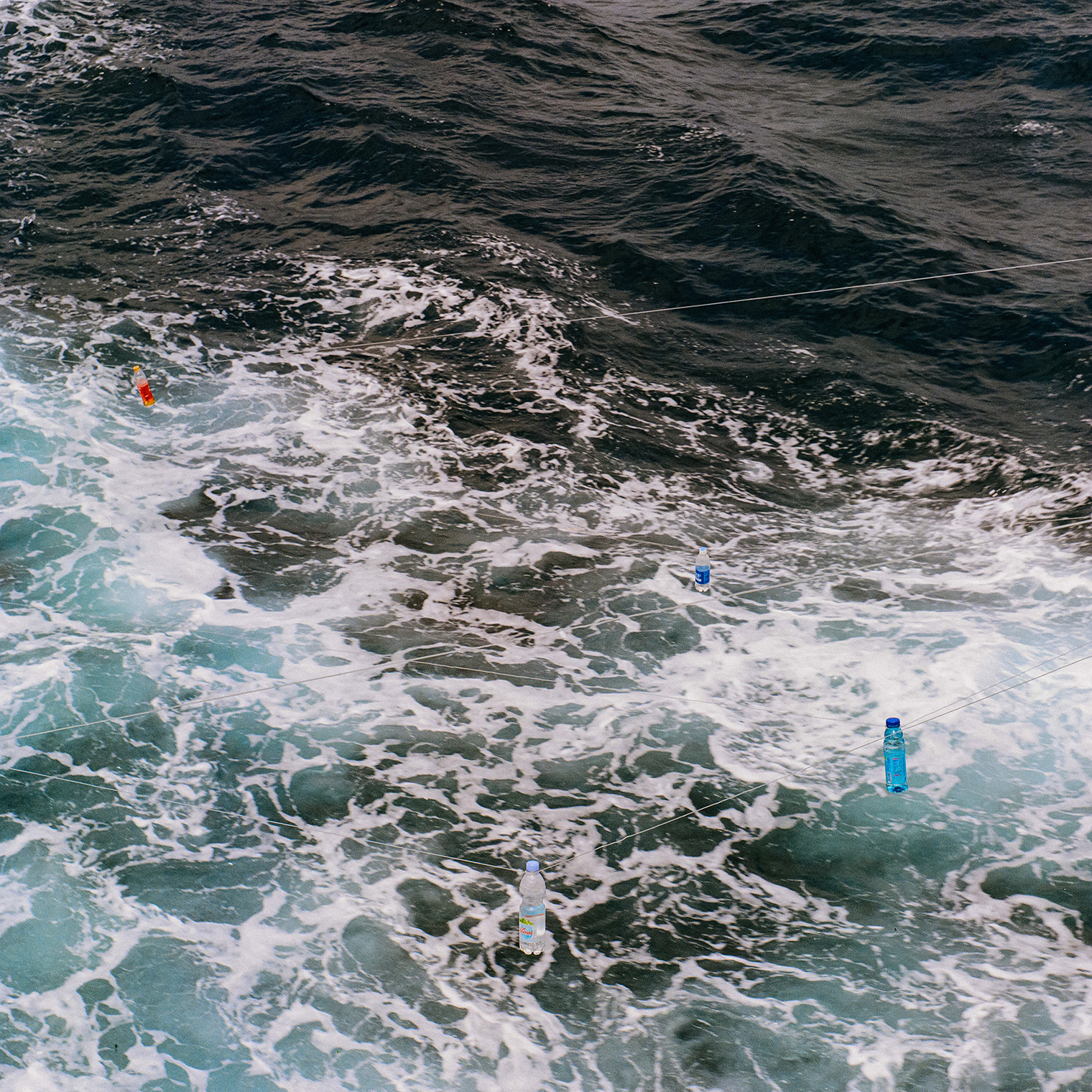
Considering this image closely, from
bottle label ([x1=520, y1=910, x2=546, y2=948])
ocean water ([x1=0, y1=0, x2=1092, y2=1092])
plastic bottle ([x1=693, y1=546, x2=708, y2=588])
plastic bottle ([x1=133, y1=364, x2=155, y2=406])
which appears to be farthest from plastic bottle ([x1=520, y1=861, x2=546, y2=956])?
plastic bottle ([x1=133, y1=364, x2=155, y2=406])

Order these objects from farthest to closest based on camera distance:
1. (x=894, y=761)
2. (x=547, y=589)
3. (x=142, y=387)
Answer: (x=142, y=387) < (x=547, y=589) < (x=894, y=761)

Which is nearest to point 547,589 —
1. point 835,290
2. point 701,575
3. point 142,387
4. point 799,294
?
point 701,575

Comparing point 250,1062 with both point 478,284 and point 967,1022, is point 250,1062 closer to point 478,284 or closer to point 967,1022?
point 967,1022

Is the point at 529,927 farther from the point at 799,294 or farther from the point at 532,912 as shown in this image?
the point at 799,294

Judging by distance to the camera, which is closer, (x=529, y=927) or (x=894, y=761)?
(x=529, y=927)

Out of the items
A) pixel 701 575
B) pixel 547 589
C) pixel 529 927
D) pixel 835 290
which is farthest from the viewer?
pixel 835 290

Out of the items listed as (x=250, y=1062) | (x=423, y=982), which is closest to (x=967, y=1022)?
(x=423, y=982)
